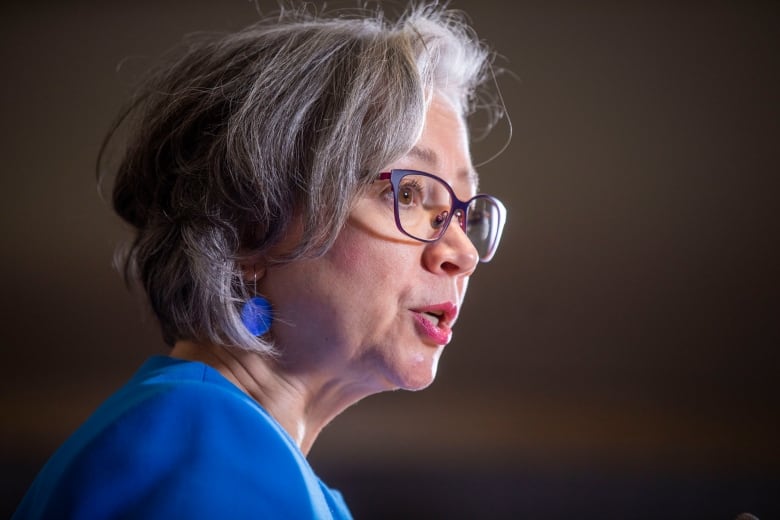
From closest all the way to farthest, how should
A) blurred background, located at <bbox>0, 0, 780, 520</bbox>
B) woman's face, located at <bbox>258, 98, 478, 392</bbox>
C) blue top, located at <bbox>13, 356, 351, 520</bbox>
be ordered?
blue top, located at <bbox>13, 356, 351, 520</bbox>
woman's face, located at <bbox>258, 98, 478, 392</bbox>
blurred background, located at <bbox>0, 0, 780, 520</bbox>

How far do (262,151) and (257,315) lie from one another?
0.57 feet

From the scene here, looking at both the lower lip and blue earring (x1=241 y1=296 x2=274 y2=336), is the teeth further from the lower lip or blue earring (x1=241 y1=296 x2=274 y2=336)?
blue earring (x1=241 y1=296 x2=274 y2=336)

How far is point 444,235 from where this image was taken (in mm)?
800

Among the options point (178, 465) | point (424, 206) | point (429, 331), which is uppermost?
point (424, 206)

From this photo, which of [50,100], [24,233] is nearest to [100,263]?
[24,233]

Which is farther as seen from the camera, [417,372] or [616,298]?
[616,298]

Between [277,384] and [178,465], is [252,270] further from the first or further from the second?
[178,465]

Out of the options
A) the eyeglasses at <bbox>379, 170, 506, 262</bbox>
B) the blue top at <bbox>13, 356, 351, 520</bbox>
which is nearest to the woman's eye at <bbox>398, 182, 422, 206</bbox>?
the eyeglasses at <bbox>379, 170, 506, 262</bbox>

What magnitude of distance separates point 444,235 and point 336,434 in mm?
1102

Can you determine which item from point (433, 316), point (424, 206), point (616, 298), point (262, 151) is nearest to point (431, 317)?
point (433, 316)

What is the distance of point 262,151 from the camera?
30.4 inches

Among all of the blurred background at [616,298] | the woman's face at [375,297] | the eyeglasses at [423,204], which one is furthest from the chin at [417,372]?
the blurred background at [616,298]

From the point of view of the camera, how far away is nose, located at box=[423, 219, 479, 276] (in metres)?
0.79

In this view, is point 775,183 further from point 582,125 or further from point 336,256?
point 336,256
